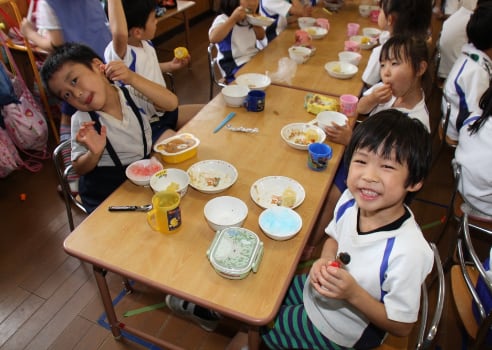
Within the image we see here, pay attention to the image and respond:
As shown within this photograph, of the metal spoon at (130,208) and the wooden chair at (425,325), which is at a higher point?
the metal spoon at (130,208)

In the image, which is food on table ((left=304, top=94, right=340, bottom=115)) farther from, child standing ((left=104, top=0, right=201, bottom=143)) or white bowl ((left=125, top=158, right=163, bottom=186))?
white bowl ((left=125, top=158, right=163, bottom=186))

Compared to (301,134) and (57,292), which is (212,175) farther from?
(57,292)

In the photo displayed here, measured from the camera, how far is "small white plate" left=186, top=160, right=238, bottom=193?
151 centimetres

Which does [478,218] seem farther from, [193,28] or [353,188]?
[193,28]

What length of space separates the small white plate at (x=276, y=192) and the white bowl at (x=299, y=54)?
140cm

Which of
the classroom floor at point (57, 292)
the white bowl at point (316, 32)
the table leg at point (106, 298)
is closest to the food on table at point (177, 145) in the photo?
the table leg at point (106, 298)

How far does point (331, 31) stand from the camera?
3285 millimetres

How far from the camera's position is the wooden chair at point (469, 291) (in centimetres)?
131

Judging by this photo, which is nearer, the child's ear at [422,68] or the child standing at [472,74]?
the child's ear at [422,68]

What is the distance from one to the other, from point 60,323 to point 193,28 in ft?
17.0

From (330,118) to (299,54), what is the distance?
902 millimetres

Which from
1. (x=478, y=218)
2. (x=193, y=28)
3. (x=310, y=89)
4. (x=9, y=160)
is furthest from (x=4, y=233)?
(x=193, y=28)

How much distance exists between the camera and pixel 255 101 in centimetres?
204

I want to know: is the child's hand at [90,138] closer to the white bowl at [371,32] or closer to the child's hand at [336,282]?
the child's hand at [336,282]
